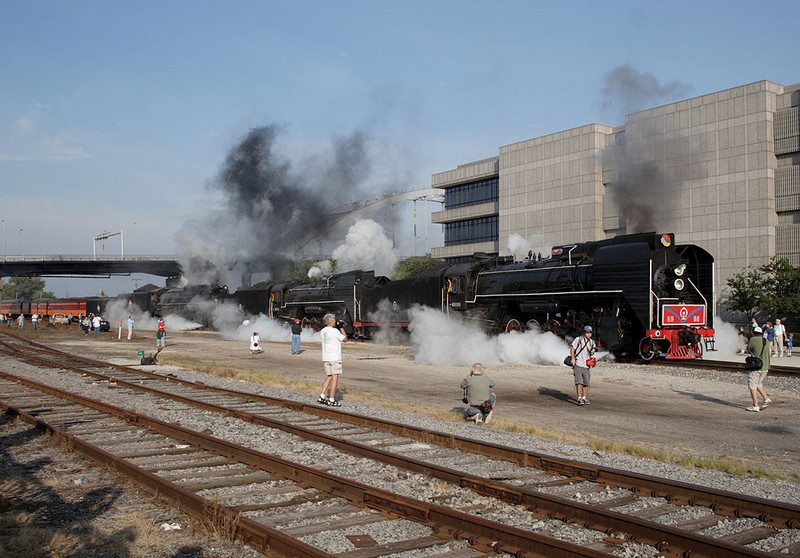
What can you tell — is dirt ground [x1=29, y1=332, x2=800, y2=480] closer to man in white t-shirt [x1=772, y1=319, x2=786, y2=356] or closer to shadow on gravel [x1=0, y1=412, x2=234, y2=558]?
man in white t-shirt [x1=772, y1=319, x2=786, y2=356]

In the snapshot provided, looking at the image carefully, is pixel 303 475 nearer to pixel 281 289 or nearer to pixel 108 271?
pixel 281 289

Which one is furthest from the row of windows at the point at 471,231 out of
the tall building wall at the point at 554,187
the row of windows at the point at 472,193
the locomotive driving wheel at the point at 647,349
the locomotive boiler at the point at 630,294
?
the locomotive driving wheel at the point at 647,349

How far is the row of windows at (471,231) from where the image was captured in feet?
217

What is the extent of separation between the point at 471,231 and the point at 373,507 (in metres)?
63.7

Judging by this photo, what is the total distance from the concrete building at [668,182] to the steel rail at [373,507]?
22833mm

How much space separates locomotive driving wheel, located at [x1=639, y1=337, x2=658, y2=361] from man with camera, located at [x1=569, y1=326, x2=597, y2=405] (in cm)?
537

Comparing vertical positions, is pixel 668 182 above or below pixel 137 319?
above

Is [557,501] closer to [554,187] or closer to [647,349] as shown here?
[647,349]

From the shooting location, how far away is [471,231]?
69.0m

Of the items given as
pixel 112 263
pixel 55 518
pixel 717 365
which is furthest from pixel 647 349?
pixel 112 263

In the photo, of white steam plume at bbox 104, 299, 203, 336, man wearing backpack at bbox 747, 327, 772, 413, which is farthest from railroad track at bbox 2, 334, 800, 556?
white steam plume at bbox 104, 299, 203, 336

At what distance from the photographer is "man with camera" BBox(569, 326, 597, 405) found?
13430 millimetres

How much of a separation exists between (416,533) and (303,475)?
1.95m

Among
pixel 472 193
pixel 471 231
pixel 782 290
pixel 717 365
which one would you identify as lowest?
pixel 717 365
